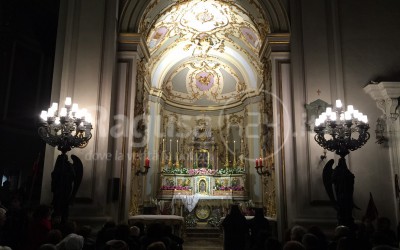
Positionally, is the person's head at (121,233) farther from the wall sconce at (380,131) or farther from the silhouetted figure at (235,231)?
the wall sconce at (380,131)

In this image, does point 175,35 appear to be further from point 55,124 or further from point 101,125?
point 55,124

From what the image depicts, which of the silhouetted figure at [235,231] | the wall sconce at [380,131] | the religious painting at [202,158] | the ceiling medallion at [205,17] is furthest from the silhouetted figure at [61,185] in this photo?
the religious painting at [202,158]

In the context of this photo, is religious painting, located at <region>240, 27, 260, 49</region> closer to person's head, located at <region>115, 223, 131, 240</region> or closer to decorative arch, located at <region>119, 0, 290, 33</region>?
decorative arch, located at <region>119, 0, 290, 33</region>

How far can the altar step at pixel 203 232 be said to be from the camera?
36.2 feet

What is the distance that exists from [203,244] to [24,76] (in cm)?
598

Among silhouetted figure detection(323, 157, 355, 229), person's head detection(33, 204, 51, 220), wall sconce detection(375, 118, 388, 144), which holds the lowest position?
person's head detection(33, 204, 51, 220)

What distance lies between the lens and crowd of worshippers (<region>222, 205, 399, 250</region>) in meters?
3.15

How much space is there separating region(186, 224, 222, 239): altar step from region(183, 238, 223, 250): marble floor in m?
0.51

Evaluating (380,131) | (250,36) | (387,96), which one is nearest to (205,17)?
(250,36)

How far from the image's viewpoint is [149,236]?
13.1ft

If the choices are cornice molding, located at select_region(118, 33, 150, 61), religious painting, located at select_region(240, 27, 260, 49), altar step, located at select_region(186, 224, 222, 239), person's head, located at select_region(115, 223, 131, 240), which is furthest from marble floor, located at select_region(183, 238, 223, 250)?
religious painting, located at select_region(240, 27, 260, 49)

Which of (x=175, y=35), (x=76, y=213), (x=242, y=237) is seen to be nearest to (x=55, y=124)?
(x=76, y=213)

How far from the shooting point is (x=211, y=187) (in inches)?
494

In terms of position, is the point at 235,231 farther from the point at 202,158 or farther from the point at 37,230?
the point at 202,158
